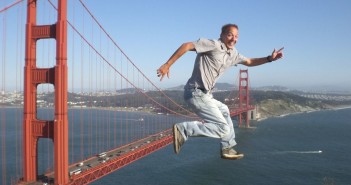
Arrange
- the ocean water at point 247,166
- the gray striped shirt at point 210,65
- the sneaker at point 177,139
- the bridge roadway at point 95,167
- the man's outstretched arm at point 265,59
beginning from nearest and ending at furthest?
the gray striped shirt at point 210,65 < the sneaker at point 177,139 < the man's outstretched arm at point 265,59 < the bridge roadway at point 95,167 < the ocean water at point 247,166

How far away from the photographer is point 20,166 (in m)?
22.5

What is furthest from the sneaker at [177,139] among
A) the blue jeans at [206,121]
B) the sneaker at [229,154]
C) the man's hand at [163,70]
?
the man's hand at [163,70]

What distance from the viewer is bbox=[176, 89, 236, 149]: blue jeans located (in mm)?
2238

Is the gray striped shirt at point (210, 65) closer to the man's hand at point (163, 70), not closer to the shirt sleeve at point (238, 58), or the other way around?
the shirt sleeve at point (238, 58)

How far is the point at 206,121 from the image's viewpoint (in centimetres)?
230

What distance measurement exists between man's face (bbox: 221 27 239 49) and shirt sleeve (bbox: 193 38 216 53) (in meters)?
0.14

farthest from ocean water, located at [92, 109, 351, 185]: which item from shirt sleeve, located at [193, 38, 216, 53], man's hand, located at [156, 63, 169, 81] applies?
man's hand, located at [156, 63, 169, 81]

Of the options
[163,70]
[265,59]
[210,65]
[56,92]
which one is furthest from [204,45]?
[56,92]

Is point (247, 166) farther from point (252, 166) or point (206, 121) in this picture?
point (206, 121)

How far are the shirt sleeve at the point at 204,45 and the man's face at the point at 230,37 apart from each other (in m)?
0.14

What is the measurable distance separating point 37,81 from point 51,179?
3356mm

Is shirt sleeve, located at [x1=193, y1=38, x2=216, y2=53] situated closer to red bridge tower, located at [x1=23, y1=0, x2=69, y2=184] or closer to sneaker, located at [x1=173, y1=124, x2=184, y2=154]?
sneaker, located at [x1=173, y1=124, x2=184, y2=154]

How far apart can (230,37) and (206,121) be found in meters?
0.53

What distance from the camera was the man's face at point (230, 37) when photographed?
2221 mm
